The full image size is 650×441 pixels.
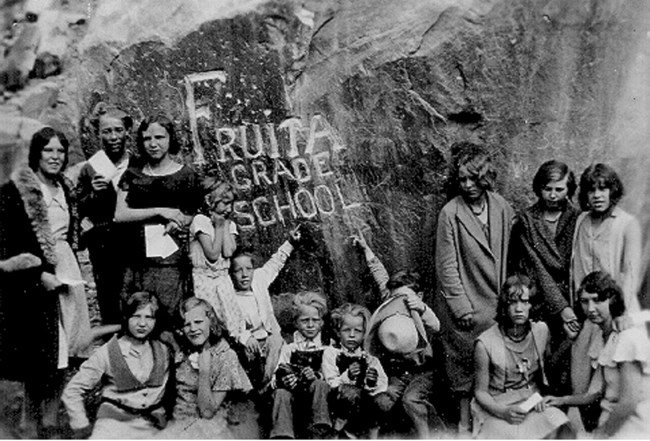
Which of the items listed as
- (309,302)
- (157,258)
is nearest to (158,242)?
(157,258)

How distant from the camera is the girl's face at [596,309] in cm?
724

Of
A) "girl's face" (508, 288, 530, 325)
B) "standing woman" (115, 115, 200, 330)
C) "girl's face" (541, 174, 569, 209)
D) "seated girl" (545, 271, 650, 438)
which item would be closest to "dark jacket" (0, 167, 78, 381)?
"standing woman" (115, 115, 200, 330)

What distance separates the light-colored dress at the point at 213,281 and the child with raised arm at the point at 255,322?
0.09ft

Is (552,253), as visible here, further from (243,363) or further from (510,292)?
(243,363)

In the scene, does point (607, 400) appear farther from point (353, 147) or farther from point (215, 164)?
point (215, 164)

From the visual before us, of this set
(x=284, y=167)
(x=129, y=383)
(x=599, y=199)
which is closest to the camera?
(x=129, y=383)

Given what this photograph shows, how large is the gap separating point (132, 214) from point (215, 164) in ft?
1.69

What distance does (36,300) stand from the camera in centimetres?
727

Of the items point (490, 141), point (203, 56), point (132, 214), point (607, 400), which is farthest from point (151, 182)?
point (607, 400)

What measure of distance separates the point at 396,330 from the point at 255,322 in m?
0.74

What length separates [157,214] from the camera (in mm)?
7227

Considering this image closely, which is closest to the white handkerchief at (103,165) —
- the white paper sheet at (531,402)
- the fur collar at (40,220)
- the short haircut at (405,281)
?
the fur collar at (40,220)

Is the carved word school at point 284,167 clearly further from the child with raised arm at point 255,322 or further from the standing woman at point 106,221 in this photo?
the standing woman at point 106,221

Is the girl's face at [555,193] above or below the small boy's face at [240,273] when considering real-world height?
above
